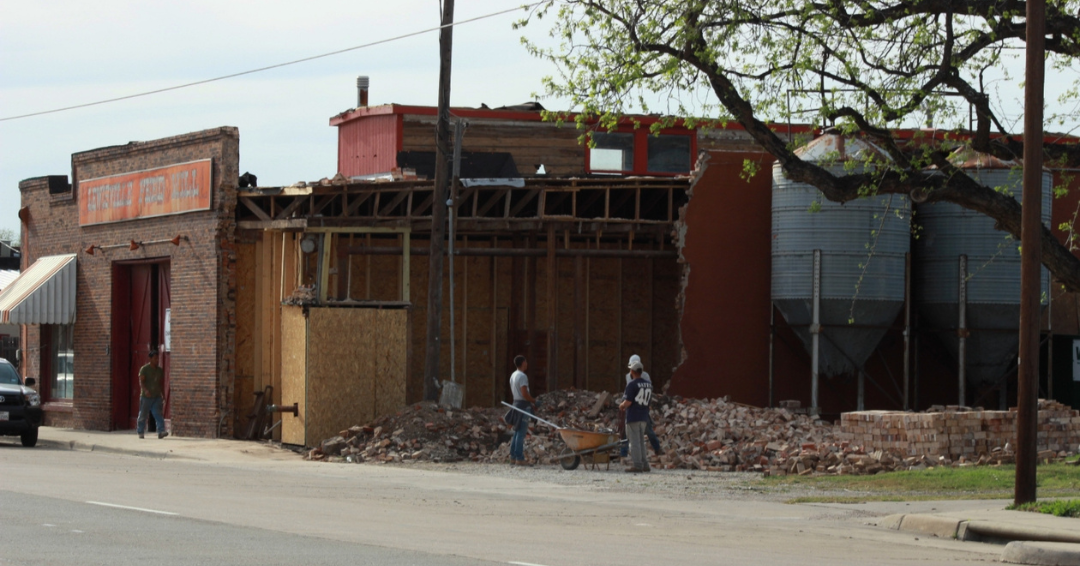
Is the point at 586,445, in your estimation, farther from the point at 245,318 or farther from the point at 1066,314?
the point at 1066,314

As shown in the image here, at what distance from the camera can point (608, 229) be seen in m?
26.2

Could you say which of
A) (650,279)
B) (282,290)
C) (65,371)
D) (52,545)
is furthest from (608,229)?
(52,545)

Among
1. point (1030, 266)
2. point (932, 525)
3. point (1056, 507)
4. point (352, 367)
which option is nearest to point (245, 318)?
point (352, 367)

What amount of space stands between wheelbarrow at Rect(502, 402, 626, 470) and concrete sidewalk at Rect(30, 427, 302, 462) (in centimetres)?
528

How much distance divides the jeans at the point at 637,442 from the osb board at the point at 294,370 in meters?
6.81

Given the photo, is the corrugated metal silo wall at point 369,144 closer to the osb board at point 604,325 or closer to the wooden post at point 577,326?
the osb board at point 604,325

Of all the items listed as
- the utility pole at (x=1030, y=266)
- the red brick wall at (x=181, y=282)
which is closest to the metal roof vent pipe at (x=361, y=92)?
the red brick wall at (x=181, y=282)

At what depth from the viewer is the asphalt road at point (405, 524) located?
10.1m

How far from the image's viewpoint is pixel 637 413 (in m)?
19.1

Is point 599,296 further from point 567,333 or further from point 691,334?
point 691,334

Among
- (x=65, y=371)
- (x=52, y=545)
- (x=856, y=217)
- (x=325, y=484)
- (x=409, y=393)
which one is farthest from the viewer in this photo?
(x=65, y=371)

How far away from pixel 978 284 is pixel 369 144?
1604 cm

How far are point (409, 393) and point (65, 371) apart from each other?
10.6 meters

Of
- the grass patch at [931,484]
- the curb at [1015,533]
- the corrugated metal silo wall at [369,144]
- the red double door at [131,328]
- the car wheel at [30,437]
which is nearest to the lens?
the curb at [1015,533]
